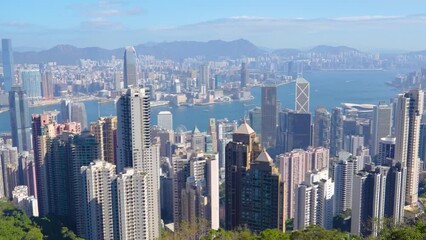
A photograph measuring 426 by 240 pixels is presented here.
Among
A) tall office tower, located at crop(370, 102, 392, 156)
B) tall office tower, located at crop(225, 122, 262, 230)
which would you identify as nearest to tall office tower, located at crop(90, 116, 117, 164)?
tall office tower, located at crop(225, 122, 262, 230)

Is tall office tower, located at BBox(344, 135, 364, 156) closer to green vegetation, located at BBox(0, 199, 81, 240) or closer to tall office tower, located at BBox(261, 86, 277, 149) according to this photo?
tall office tower, located at BBox(261, 86, 277, 149)

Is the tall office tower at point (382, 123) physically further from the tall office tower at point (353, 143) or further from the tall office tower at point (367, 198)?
the tall office tower at point (367, 198)

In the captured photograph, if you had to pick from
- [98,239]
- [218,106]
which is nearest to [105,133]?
[98,239]

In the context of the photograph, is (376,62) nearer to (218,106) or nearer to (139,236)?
(218,106)

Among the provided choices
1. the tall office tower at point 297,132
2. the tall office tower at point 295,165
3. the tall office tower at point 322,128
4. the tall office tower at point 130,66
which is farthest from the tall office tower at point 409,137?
the tall office tower at point 130,66

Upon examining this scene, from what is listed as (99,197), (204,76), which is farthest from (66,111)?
(99,197)
